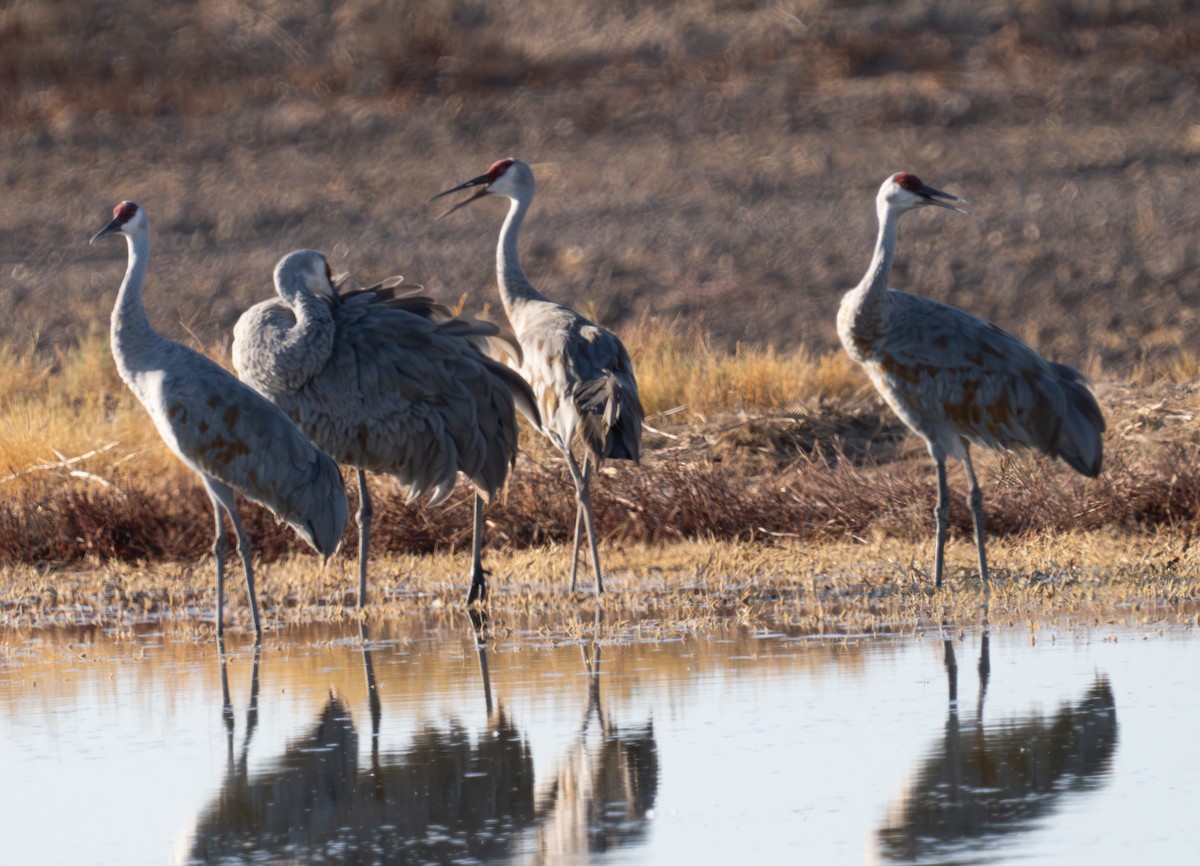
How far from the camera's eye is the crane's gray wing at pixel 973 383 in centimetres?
905

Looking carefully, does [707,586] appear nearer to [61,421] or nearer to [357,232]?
[61,421]

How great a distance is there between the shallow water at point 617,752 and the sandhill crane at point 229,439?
1065mm

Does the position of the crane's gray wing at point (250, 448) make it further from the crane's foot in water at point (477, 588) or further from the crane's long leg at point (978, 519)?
the crane's long leg at point (978, 519)

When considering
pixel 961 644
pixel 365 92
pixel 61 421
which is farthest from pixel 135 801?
pixel 365 92

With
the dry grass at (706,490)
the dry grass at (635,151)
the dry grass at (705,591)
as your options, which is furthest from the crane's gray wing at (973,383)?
the dry grass at (635,151)

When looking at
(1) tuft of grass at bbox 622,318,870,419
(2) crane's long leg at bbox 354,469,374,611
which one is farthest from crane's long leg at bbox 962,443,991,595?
(1) tuft of grass at bbox 622,318,870,419

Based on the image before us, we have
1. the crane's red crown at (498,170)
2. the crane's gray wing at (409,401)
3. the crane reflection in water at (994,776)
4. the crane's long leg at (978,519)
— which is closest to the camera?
the crane reflection in water at (994,776)

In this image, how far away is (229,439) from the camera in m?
8.27

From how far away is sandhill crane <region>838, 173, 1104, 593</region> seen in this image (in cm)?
906

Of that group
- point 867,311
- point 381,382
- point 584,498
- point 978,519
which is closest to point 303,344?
point 381,382

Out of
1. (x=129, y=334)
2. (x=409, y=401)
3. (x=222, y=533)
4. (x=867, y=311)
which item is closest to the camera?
(x=129, y=334)

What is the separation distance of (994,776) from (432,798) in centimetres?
130

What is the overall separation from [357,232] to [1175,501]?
45.2ft

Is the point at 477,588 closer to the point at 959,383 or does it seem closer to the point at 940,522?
the point at 940,522
